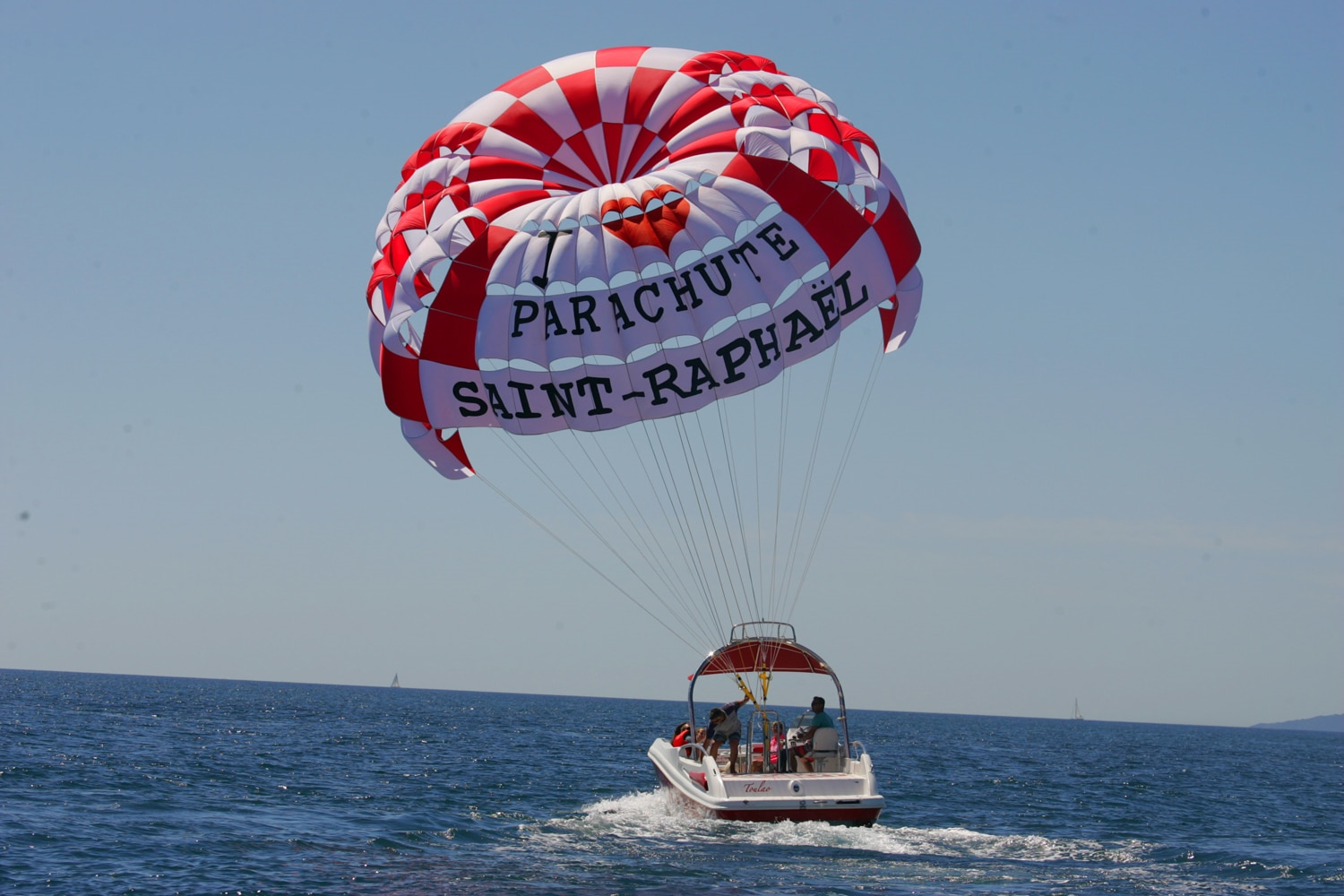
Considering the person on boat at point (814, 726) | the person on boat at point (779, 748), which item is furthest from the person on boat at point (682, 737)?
the person on boat at point (814, 726)

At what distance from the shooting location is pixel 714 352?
15.7 m

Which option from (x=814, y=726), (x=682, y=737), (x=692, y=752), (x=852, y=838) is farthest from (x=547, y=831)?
(x=852, y=838)

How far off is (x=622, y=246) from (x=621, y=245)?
0.02 metres

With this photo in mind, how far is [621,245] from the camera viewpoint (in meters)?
15.2

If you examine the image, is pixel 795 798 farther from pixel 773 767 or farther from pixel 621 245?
pixel 621 245

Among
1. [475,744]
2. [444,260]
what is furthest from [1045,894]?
[475,744]

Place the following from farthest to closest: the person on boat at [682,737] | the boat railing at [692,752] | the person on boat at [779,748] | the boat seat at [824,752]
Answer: the person on boat at [682,737]
the boat railing at [692,752]
the person on boat at [779,748]
the boat seat at [824,752]

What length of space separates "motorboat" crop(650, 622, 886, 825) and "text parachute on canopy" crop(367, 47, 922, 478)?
408 cm

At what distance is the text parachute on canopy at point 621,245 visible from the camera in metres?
15.3

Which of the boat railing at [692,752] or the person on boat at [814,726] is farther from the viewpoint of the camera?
the boat railing at [692,752]

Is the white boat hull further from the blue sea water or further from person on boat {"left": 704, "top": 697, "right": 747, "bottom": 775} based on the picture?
person on boat {"left": 704, "top": 697, "right": 747, "bottom": 775}

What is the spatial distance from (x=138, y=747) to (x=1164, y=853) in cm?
2700

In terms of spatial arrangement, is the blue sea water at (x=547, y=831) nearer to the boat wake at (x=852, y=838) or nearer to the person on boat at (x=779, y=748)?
the boat wake at (x=852, y=838)

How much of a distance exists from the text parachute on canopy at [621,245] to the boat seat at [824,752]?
16.2ft
